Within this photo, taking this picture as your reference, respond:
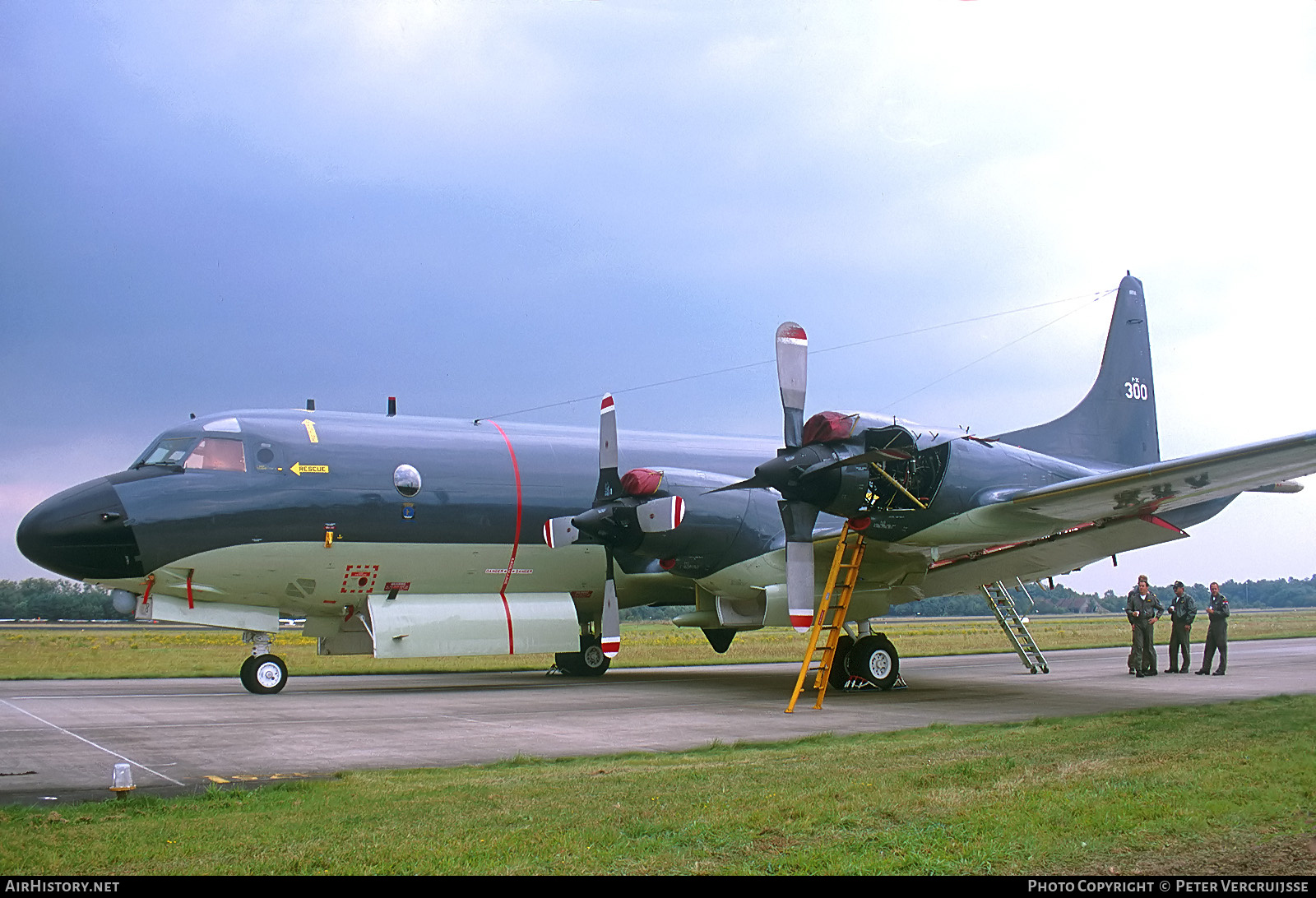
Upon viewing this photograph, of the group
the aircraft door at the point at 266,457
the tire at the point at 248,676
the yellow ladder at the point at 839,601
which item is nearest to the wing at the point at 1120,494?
the yellow ladder at the point at 839,601

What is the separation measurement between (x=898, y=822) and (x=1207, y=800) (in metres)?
1.94

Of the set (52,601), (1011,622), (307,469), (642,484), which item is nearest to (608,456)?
(642,484)

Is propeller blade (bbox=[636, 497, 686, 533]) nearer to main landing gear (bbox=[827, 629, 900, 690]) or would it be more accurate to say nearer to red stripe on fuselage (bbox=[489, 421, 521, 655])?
red stripe on fuselage (bbox=[489, 421, 521, 655])

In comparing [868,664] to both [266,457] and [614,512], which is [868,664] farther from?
[266,457]

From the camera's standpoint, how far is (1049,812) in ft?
20.3

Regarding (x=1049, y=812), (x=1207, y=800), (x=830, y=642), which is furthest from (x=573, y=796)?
(x=830, y=642)

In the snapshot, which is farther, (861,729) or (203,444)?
(203,444)

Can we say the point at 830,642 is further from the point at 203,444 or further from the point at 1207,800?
the point at 203,444

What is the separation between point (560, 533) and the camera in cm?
1770

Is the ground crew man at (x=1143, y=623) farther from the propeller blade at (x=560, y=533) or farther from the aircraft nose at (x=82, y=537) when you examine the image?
the aircraft nose at (x=82, y=537)

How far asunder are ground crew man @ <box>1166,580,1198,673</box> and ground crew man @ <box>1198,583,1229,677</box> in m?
0.54

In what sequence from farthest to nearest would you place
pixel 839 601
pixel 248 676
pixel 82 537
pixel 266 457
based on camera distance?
pixel 266 457 → pixel 248 676 → pixel 839 601 → pixel 82 537

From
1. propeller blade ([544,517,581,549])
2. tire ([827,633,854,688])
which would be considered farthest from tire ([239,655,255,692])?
tire ([827,633,854,688])

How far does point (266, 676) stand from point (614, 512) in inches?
246
